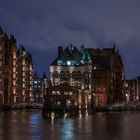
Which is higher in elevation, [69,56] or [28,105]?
A: [69,56]

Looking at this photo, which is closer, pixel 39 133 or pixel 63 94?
pixel 39 133

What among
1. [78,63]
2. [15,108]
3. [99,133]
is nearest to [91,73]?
[78,63]

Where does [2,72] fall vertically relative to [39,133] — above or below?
above

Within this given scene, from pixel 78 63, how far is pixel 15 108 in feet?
91.6

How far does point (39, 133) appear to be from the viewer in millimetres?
65875

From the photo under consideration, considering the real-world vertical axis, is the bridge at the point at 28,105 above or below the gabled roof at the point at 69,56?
below

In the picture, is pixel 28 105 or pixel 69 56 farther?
pixel 69 56

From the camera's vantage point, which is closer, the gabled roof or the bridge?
the bridge

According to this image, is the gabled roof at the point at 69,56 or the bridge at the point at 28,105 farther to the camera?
the gabled roof at the point at 69,56

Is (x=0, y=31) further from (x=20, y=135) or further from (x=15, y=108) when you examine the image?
(x=20, y=135)

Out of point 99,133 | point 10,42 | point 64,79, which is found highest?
point 10,42

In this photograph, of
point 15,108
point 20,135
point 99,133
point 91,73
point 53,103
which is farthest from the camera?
point 91,73

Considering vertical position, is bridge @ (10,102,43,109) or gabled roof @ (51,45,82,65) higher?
gabled roof @ (51,45,82,65)

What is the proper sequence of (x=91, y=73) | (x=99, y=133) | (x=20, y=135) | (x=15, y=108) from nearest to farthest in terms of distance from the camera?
1. (x=20, y=135)
2. (x=99, y=133)
3. (x=15, y=108)
4. (x=91, y=73)
